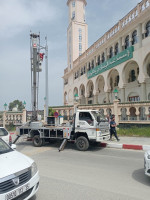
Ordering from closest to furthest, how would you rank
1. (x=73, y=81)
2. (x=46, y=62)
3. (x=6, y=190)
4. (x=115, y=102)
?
1. (x=6, y=190)
2. (x=115, y=102)
3. (x=46, y=62)
4. (x=73, y=81)

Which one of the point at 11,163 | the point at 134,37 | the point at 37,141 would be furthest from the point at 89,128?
the point at 134,37

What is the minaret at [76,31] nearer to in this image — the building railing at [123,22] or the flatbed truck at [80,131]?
the building railing at [123,22]

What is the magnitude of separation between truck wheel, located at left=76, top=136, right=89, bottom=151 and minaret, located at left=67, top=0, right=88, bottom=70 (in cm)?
2830

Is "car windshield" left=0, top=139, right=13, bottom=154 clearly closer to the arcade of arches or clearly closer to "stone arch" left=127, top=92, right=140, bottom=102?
the arcade of arches

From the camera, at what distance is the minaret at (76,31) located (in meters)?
36.7

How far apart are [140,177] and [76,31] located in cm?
3624

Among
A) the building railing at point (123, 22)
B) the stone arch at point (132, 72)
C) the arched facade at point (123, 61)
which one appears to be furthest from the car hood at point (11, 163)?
the stone arch at point (132, 72)

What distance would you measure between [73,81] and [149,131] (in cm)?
2363

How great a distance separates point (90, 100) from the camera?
29.8 metres

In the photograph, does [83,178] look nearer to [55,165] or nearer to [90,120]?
[55,165]

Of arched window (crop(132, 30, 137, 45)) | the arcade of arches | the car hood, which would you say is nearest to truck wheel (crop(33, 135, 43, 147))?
the car hood

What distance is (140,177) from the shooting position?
5074mm

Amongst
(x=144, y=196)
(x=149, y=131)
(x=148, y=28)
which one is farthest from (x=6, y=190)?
(x=148, y=28)

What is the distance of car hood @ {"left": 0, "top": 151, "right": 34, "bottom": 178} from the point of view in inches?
126
